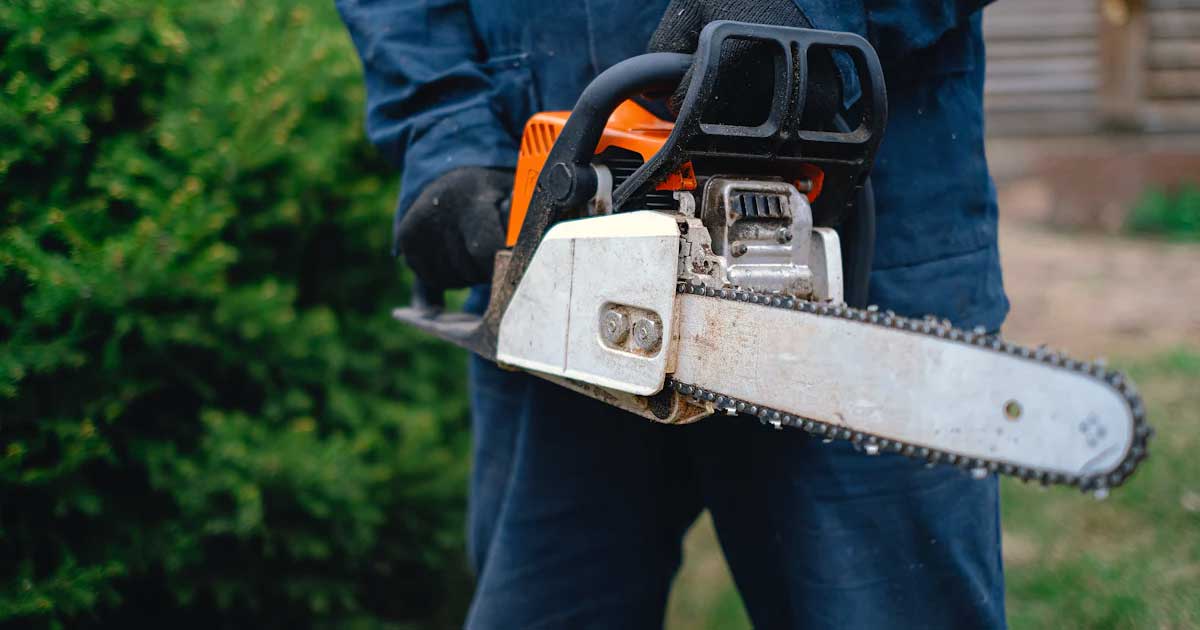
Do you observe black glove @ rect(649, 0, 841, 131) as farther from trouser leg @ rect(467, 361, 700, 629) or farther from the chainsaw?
trouser leg @ rect(467, 361, 700, 629)

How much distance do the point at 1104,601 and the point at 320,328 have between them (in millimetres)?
2232

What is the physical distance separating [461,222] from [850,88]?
638mm

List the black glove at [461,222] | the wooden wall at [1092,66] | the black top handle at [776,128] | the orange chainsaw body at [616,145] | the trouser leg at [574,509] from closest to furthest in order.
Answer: the black top handle at [776,128] < the orange chainsaw body at [616,145] < the black glove at [461,222] < the trouser leg at [574,509] < the wooden wall at [1092,66]

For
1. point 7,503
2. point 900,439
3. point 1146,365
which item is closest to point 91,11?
point 7,503

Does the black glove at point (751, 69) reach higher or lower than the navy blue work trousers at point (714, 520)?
higher

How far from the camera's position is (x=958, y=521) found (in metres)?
1.38

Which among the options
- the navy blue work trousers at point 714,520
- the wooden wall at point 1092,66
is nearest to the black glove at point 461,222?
the navy blue work trousers at point 714,520

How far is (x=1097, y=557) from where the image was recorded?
8.96ft

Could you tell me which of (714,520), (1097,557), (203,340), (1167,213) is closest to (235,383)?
(203,340)

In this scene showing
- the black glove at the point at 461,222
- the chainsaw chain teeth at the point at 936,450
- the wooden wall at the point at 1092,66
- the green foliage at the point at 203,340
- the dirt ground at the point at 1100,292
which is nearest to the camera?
the chainsaw chain teeth at the point at 936,450

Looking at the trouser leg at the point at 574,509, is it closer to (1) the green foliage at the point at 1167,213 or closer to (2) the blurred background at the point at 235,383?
(2) the blurred background at the point at 235,383

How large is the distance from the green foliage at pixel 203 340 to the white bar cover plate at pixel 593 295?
3.57 feet

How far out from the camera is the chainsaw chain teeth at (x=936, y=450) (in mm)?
808

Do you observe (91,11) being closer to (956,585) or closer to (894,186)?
(894,186)
